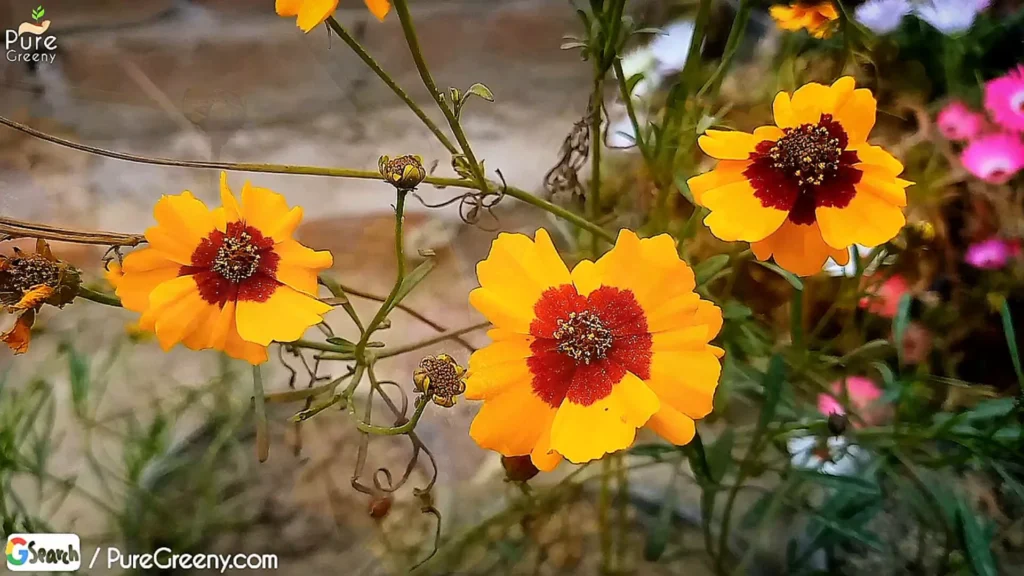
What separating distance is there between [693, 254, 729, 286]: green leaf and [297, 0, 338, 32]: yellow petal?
199 millimetres

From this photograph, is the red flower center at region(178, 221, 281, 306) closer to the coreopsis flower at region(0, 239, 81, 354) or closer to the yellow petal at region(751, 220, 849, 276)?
the coreopsis flower at region(0, 239, 81, 354)

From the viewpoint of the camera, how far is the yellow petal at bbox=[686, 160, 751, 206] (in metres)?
0.27

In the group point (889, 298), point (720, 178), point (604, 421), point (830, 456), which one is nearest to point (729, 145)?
point (720, 178)

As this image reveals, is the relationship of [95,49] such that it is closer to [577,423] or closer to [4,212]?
[4,212]

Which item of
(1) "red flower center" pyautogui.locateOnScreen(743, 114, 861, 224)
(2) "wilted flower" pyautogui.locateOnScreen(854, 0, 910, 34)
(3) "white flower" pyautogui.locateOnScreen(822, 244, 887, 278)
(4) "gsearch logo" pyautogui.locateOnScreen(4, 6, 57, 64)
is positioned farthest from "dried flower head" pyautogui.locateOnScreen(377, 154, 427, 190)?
(2) "wilted flower" pyautogui.locateOnScreen(854, 0, 910, 34)

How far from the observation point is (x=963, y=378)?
23.4 inches

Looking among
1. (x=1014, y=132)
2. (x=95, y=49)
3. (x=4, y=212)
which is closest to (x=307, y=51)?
(x=95, y=49)

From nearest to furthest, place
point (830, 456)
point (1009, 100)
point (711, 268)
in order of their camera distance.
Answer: point (711, 268) < point (830, 456) < point (1009, 100)

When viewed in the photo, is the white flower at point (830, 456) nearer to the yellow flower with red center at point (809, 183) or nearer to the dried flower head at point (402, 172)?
the yellow flower with red center at point (809, 183)

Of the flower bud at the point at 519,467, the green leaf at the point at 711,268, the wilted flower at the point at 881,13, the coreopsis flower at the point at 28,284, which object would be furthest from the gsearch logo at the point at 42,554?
the wilted flower at the point at 881,13

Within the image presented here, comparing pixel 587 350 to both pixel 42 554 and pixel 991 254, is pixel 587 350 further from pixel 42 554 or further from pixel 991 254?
pixel 991 254

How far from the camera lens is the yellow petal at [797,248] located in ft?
0.85

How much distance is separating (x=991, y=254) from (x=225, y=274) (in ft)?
1.98

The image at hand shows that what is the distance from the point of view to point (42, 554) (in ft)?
1.38
